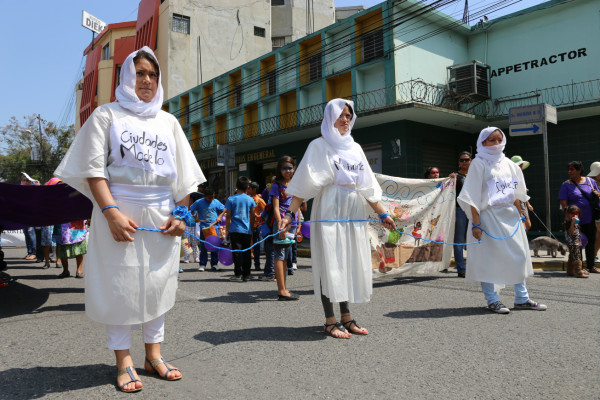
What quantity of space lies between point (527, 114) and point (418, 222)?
12.5 ft

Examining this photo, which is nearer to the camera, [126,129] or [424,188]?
[126,129]

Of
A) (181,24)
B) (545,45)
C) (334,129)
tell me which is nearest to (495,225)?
(334,129)

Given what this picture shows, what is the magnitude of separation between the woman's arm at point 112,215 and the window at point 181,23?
33288 millimetres

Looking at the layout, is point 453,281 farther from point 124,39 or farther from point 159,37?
point 124,39

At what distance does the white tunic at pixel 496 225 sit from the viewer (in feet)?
16.5

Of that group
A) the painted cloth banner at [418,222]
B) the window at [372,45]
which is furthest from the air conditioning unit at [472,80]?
the painted cloth banner at [418,222]

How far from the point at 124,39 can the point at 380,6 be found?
97.7ft

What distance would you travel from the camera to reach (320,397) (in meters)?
2.71

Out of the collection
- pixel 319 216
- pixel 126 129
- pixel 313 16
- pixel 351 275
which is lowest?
pixel 351 275

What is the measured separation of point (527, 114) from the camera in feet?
31.5

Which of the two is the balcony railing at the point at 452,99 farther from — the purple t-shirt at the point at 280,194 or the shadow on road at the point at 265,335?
the shadow on road at the point at 265,335

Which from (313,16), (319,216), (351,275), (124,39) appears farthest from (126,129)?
(124,39)

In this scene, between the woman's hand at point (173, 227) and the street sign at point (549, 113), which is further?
the street sign at point (549, 113)

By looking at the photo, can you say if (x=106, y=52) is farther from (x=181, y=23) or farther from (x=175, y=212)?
(x=175, y=212)
